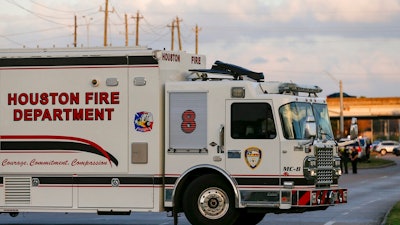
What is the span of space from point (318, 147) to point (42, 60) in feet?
16.8

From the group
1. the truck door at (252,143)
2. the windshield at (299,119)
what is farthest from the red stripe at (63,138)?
the windshield at (299,119)

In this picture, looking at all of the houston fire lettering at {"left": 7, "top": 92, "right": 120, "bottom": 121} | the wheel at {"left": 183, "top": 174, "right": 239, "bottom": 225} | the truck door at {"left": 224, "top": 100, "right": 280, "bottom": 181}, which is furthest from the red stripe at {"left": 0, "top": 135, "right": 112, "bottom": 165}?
the truck door at {"left": 224, "top": 100, "right": 280, "bottom": 181}

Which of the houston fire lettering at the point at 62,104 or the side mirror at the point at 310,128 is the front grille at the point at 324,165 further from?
the houston fire lettering at the point at 62,104

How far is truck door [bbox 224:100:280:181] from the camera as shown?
60.1ft

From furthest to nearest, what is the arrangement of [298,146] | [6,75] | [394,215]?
[394,215], [6,75], [298,146]

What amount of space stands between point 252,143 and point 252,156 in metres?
0.22

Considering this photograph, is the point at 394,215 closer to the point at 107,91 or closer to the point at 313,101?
the point at 313,101

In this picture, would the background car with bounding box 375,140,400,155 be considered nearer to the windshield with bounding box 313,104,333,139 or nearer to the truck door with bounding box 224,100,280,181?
the windshield with bounding box 313,104,333,139

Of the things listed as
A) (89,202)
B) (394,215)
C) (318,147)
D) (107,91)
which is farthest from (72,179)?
(394,215)

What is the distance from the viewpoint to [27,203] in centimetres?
1920

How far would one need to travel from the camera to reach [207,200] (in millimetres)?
18656

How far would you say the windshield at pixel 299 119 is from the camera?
60.4ft

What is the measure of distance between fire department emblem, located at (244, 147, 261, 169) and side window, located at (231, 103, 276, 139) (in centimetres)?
23

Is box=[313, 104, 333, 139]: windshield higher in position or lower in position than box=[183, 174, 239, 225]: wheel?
higher
